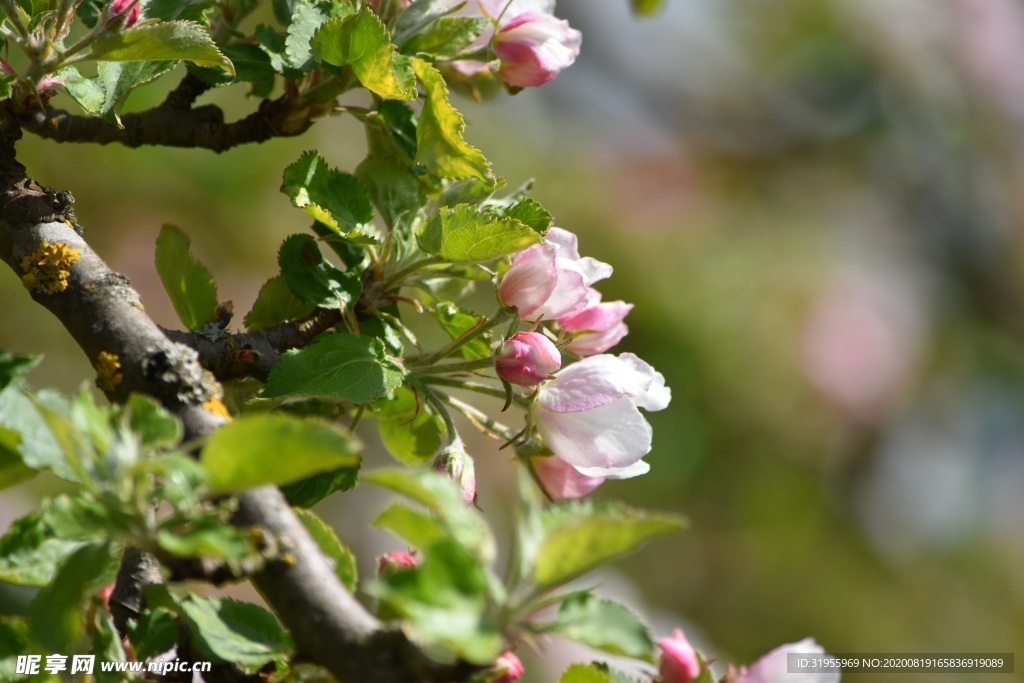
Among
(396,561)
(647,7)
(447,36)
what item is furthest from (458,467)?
(647,7)

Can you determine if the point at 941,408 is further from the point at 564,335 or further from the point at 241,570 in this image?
the point at 241,570

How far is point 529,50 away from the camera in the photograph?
0.74 metres

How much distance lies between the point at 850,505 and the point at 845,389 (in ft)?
1.32

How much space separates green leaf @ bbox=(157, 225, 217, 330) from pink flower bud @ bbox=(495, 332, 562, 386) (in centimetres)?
24

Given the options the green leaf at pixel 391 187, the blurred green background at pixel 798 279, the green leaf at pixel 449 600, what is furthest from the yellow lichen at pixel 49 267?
the blurred green background at pixel 798 279

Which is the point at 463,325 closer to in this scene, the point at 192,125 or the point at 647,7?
the point at 192,125

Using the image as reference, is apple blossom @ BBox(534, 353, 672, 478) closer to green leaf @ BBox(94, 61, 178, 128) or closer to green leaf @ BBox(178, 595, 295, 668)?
green leaf @ BBox(178, 595, 295, 668)

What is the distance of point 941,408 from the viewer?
3.88 meters

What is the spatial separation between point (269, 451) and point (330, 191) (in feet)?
1.03

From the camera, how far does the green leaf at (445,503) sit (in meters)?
0.40

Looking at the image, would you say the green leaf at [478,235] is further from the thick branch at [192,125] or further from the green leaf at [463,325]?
the thick branch at [192,125]

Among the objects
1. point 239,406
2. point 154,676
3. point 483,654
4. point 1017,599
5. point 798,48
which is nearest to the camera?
point 483,654

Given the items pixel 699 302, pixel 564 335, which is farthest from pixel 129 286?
pixel 699 302

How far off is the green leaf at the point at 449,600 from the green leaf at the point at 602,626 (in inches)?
1.4
